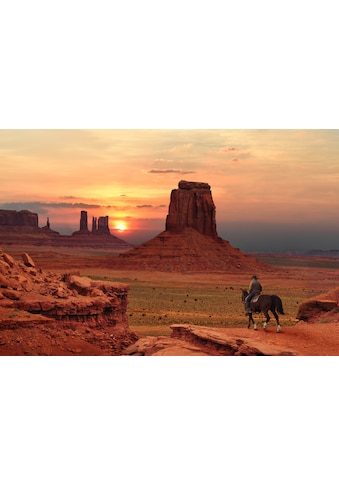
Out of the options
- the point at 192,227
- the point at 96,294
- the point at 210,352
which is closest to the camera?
the point at 210,352

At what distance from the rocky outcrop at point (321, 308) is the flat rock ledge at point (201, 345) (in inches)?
112

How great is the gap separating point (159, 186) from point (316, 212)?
395 centimetres

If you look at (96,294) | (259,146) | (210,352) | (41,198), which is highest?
(259,146)

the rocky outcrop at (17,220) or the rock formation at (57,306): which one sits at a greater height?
the rocky outcrop at (17,220)

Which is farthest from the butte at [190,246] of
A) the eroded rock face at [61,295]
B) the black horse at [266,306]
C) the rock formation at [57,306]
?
the rock formation at [57,306]

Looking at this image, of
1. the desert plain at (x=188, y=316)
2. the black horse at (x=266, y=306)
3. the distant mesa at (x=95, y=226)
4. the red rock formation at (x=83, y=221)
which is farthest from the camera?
the distant mesa at (x=95, y=226)

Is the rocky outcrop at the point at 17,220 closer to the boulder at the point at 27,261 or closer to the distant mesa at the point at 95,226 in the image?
the boulder at the point at 27,261

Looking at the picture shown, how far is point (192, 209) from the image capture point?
15.2m

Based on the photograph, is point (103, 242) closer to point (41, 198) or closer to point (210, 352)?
point (41, 198)

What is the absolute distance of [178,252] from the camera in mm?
18719

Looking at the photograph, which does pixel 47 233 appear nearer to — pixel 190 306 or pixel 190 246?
pixel 190 306

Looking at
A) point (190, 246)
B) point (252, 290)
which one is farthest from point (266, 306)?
point (190, 246)

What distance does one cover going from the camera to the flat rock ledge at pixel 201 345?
13.4m

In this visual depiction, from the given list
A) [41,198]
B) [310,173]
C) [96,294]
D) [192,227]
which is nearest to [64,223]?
[41,198]
